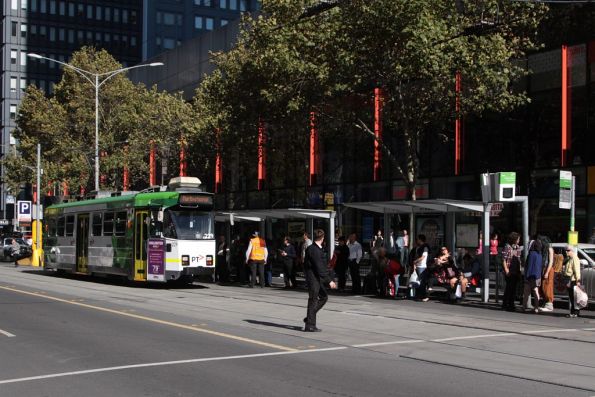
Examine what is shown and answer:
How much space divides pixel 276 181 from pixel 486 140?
1408 centimetres

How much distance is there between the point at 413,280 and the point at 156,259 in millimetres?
7891

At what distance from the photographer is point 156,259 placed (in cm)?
2320

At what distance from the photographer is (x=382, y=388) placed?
322 inches

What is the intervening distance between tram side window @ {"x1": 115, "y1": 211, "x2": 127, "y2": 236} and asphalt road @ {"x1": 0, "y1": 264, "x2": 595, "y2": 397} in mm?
6454

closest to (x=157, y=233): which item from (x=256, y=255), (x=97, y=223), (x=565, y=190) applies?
(x=256, y=255)

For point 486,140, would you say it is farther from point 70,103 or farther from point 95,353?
point 70,103

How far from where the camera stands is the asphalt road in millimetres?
8305

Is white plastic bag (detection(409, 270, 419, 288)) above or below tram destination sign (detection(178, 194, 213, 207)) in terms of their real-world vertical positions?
Result: below

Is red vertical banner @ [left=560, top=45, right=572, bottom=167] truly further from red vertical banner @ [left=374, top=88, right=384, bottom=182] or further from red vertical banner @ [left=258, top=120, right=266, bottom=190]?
red vertical banner @ [left=258, top=120, right=266, bottom=190]

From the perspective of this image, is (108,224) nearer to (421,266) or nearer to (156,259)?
(156,259)

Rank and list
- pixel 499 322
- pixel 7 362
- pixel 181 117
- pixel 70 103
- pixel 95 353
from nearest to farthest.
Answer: pixel 7 362, pixel 95 353, pixel 499 322, pixel 181 117, pixel 70 103

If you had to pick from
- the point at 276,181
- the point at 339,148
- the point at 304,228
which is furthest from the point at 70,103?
the point at 304,228

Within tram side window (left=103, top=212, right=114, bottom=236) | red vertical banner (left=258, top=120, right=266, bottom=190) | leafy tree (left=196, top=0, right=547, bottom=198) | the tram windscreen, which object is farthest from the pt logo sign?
the tram windscreen

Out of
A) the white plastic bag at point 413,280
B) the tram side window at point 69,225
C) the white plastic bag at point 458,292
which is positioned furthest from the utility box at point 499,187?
the tram side window at point 69,225
